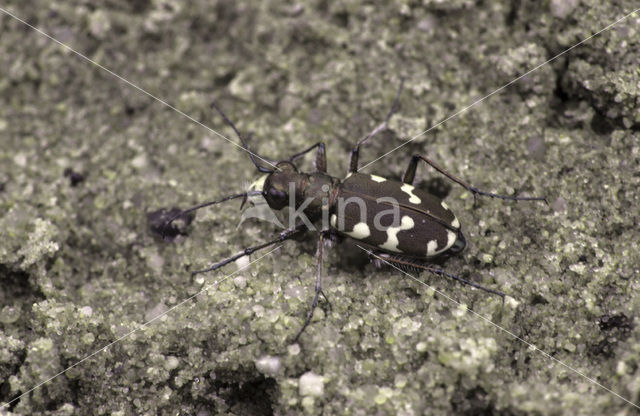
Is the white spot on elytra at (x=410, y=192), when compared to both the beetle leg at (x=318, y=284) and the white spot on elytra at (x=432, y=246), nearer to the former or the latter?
the white spot on elytra at (x=432, y=246)

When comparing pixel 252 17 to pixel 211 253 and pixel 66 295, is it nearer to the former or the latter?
pixel 211 253

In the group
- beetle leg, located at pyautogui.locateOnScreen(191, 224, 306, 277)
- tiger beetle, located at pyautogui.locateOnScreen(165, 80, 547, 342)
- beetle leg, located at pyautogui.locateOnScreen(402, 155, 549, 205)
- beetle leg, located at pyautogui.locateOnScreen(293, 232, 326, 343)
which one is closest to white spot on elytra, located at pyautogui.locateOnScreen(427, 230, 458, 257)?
tiger beetle, located at pyautogui.locateOnScreen(165, 80, 547, 342)

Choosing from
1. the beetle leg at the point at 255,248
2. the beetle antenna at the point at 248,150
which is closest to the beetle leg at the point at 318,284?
the beetle leg at the point at 255,248

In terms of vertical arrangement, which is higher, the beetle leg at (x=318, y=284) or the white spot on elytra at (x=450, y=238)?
the white spot on elytra at (x=450, y=238)

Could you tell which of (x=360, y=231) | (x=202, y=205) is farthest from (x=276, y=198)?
(x=360, y=231)

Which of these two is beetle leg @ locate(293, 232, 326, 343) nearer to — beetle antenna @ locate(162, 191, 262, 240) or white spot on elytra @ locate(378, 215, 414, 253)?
white spot on elytra @ locate(378, 215, 414, 253)

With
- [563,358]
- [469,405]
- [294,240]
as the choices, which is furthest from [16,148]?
[563,358]

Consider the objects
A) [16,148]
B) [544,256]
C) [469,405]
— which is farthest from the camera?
[16,148]
